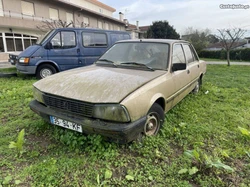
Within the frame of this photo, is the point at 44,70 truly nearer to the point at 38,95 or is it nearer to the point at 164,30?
the point at 38,95

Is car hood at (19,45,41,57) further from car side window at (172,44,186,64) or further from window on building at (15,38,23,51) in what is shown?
window on building at (15,38,23,51)

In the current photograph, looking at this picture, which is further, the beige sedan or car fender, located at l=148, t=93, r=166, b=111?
car fender, located at l=148, t=93, r=166, b=111

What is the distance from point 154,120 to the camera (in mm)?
2766

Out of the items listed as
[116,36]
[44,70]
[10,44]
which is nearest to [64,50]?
[44,70]

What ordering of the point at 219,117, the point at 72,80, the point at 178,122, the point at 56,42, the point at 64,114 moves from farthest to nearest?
the point at 56,42 < the point at 219,117 < the point at 178,122 < the point at 72,80 < the point at 64,114

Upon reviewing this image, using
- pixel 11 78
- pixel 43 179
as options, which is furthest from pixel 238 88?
pixel 11 78

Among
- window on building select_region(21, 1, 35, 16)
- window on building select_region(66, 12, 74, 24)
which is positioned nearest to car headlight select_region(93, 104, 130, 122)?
window on building select_region(21, 1, 35, 16)

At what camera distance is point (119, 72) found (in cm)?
293

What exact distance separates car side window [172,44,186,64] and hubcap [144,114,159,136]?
122cm

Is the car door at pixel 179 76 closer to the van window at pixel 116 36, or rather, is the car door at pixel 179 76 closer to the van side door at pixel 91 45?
the van side door at pixel 91 45

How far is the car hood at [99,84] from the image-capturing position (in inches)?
86.3

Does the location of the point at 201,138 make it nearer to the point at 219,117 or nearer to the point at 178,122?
the point at 178,122

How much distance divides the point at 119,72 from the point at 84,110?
98 centimetres

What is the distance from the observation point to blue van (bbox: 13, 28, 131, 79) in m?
6.54
